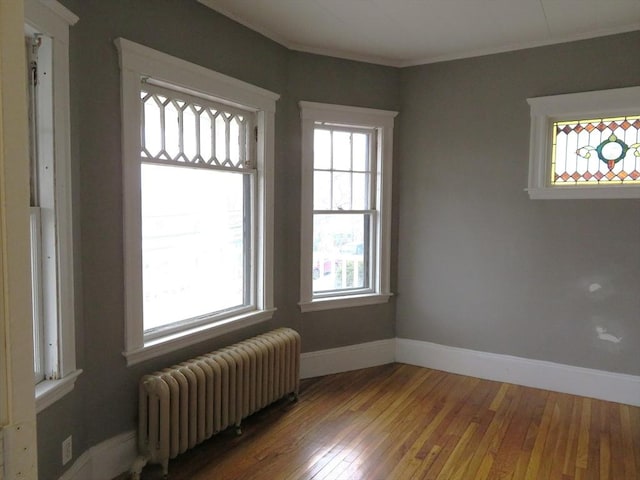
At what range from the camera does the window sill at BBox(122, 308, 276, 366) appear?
8.43ft

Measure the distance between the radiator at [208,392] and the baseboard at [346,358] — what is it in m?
0.52

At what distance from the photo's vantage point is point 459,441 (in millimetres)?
2928

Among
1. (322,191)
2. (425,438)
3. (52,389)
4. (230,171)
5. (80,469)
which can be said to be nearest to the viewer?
(52,389)

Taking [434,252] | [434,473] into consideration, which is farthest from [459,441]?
[434,252]

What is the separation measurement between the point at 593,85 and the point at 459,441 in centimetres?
273

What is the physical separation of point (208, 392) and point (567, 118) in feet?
10.7

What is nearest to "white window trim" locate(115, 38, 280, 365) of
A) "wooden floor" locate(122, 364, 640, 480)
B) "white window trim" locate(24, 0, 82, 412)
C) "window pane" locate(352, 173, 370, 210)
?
"white window trim" locate(24, 0, 82, 412)

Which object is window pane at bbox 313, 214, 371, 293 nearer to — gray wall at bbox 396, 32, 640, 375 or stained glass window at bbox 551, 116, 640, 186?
gray wall at bbox 396, 32, 640, 375

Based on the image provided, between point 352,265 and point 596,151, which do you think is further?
point 352,265

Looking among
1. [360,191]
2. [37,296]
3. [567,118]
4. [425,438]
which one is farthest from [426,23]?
[37,296]

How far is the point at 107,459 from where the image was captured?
8.11 ft

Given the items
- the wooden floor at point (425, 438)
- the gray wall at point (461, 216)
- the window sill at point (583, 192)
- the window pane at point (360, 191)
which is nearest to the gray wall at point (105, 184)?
the gray wall at point (461, 216)

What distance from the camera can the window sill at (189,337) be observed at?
257 cm

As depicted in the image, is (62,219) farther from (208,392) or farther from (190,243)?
(208,392)
